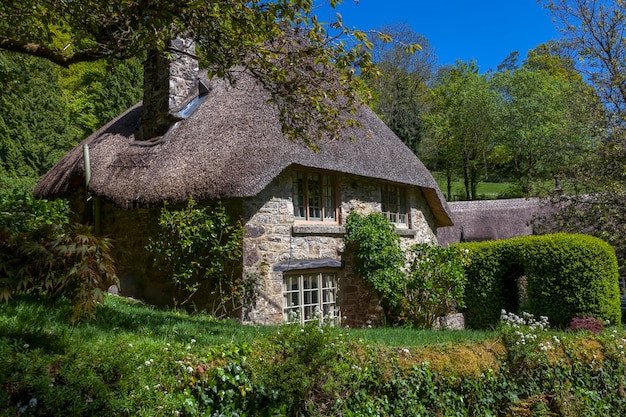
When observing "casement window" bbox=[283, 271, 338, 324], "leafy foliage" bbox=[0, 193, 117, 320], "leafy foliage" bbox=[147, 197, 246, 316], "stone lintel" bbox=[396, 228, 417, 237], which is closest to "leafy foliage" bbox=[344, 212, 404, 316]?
"casement window" bbox=[283, 271, 338, 324]

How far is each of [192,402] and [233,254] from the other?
5177 mm

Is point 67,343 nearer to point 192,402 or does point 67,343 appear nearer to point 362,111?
point 192,402

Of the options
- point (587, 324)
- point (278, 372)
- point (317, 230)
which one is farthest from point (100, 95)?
point (278, 372)

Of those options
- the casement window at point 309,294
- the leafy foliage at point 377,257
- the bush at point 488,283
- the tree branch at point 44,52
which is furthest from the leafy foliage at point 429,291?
the tree branch at point 44,52

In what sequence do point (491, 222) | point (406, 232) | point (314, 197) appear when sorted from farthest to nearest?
point (491, 222)
point (406, 232)
point (314, 197)

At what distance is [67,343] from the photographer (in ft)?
13.5

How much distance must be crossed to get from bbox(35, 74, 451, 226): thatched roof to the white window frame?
1.97ft

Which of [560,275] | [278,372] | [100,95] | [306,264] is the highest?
[100,95]

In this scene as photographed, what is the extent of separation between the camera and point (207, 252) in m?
9.48

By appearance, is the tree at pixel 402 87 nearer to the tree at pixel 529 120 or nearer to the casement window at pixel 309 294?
the tree at pixel 529 120

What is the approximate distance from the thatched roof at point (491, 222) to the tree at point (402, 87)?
709 cm

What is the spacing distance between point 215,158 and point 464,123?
27.0 meters

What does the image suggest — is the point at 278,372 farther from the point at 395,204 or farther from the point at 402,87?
the point at 402,87

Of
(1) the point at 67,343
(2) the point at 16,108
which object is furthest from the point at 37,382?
(2) the point at 16,108
